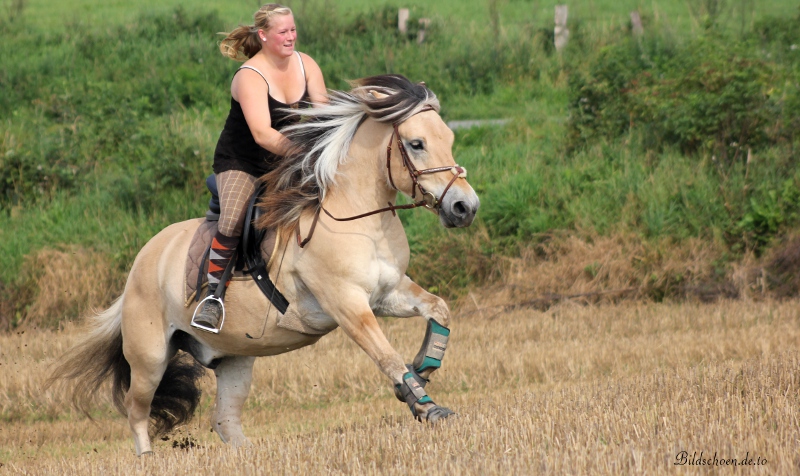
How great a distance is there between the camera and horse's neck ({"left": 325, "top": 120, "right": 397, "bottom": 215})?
5375mm

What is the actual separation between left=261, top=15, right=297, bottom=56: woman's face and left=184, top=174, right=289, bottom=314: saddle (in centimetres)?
81

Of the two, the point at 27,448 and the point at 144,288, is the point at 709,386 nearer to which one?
the point at 144,288

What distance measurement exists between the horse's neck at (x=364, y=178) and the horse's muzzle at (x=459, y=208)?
0.63 meters

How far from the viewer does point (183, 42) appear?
20.8m

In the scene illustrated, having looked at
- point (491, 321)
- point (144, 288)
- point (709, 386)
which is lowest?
point (491, 321)

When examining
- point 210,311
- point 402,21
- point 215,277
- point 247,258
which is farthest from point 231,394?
point 402,21

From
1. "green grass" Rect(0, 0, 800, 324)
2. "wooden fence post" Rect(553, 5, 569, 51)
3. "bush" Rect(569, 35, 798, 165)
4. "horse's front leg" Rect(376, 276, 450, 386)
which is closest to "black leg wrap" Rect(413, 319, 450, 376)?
"horse's front leg" Rect(376, 276, 450, 386)

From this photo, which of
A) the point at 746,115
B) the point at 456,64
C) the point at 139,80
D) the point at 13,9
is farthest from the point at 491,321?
the point at 13,9

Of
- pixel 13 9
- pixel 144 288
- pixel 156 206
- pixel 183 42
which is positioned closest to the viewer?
pixel 144 288

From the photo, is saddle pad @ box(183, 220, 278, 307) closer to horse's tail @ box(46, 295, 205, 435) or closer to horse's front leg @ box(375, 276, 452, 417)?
horse's tail @ box(46, 295, 205, 435)

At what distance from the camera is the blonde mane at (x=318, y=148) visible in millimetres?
5410

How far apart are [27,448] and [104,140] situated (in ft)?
29.0

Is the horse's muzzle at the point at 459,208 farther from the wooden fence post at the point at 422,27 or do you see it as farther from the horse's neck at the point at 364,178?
the wooden fence post at the point at 422,27

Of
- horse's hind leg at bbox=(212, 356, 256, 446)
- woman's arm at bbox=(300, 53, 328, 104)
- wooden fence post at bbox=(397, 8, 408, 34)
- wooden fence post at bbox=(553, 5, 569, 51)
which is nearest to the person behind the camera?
woman's arm at bbox=(300, 53, 328, 104)
